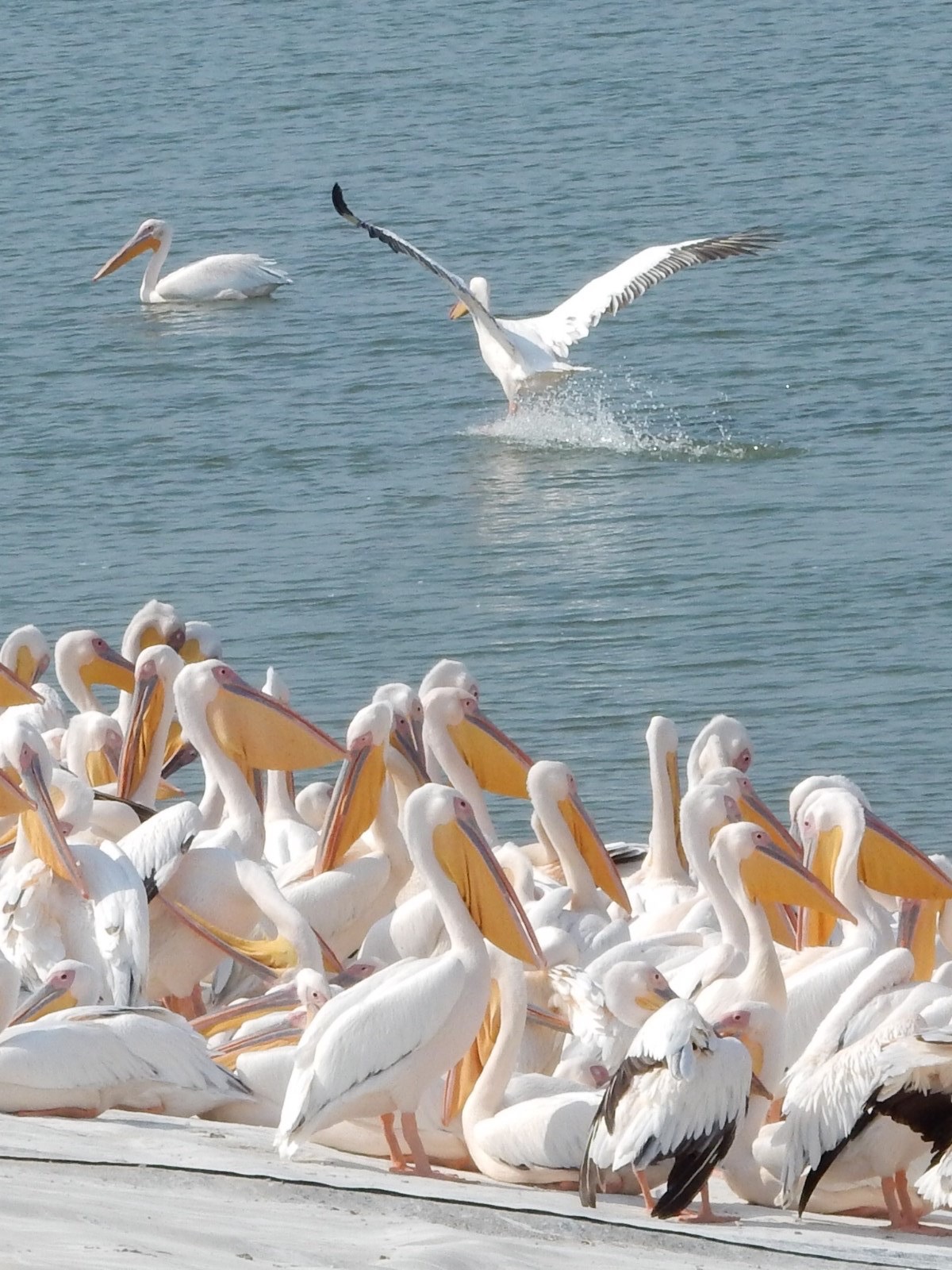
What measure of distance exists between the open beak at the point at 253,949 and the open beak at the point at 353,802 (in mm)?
355

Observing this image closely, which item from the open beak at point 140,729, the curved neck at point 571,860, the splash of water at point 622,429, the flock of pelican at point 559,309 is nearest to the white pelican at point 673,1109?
the curved neck at point 571,860

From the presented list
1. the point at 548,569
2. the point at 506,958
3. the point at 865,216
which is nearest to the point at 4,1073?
the point at 506,958

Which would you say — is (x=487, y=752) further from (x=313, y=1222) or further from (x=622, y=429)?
(x=622, y=429)

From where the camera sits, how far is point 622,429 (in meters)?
13.2

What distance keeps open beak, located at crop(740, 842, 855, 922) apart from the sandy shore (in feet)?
3.45

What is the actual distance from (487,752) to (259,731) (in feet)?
1.93

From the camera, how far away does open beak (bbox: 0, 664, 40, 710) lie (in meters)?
7.55

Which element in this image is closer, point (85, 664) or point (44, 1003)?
point (44, 1003)

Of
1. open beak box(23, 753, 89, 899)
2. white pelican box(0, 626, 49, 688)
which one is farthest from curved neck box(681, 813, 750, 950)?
white pelican box(0, 626, 49, 688)

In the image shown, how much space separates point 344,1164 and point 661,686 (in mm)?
4797

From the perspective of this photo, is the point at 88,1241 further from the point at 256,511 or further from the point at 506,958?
the point at 256,511

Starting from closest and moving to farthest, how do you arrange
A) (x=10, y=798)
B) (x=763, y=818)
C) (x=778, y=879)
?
(x=778, y=879)
(x=10, y=798)
(x=763, y=818)

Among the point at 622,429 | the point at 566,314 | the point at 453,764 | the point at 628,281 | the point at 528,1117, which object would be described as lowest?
the point at 622,429

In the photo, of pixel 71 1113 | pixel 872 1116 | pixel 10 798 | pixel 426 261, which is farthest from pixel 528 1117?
pixel 426 261
